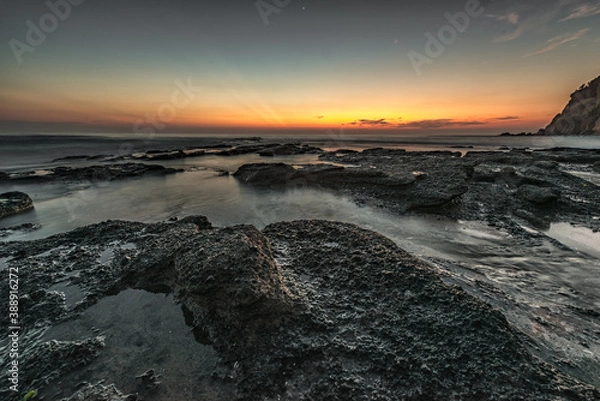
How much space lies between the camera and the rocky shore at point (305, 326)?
2.14m

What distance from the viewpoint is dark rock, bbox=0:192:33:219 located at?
7632 mm

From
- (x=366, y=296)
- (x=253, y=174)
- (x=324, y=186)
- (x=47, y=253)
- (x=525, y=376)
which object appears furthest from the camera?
(x=253, y=174)

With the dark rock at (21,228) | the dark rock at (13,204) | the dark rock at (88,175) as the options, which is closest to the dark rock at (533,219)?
the dark rock at (21,228)

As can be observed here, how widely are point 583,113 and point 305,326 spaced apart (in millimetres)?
177342

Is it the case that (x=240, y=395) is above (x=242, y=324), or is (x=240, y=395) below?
below

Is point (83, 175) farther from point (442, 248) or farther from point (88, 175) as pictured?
point (442, 248)

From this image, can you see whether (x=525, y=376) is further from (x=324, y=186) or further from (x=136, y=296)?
(x=324, y=186)

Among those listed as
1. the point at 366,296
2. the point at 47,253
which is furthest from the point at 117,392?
the point at 47,253

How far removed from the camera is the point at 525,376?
6.84 feet

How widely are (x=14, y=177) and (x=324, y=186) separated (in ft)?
61.3

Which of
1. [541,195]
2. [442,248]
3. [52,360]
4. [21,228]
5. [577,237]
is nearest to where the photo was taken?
[52,360]

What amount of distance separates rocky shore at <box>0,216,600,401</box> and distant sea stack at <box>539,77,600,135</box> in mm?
155767

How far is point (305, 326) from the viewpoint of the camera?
2.71m

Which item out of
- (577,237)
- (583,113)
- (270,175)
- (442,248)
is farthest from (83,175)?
(583,113)
